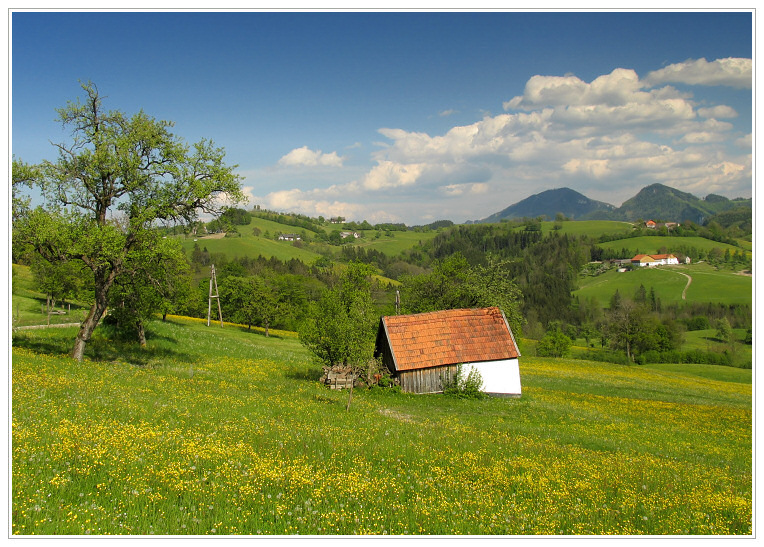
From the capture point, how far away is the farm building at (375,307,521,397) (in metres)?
28.8

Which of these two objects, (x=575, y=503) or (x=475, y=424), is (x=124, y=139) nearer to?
(x=475, y=424)

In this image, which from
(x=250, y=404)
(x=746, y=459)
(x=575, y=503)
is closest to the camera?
(x=575, y=503)

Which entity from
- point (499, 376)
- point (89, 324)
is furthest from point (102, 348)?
point (499, 376)

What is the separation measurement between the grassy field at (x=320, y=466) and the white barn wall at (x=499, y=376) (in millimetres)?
6819

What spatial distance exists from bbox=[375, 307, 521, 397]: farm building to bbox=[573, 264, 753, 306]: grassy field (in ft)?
543

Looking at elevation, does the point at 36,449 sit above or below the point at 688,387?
above

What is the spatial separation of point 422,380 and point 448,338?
3560mm

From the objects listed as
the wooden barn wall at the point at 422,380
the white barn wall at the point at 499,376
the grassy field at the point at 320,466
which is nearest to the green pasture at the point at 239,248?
the wooden barn wall at the point at 422,380

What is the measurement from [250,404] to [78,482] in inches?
385

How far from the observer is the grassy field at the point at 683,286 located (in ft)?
524

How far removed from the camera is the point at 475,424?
1955 cm

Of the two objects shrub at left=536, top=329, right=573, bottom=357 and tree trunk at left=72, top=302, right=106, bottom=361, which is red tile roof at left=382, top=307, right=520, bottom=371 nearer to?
tree trunk at left=72, top=302, right=106, bottom=361

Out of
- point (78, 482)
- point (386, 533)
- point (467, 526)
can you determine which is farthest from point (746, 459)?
point (78, 482)

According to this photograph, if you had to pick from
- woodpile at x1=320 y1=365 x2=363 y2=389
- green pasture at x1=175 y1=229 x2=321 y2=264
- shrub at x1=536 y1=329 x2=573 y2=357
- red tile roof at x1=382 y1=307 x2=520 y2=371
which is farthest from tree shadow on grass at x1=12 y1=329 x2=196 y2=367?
green pasture at x1=175 y1=229 x2=321 y2=264
